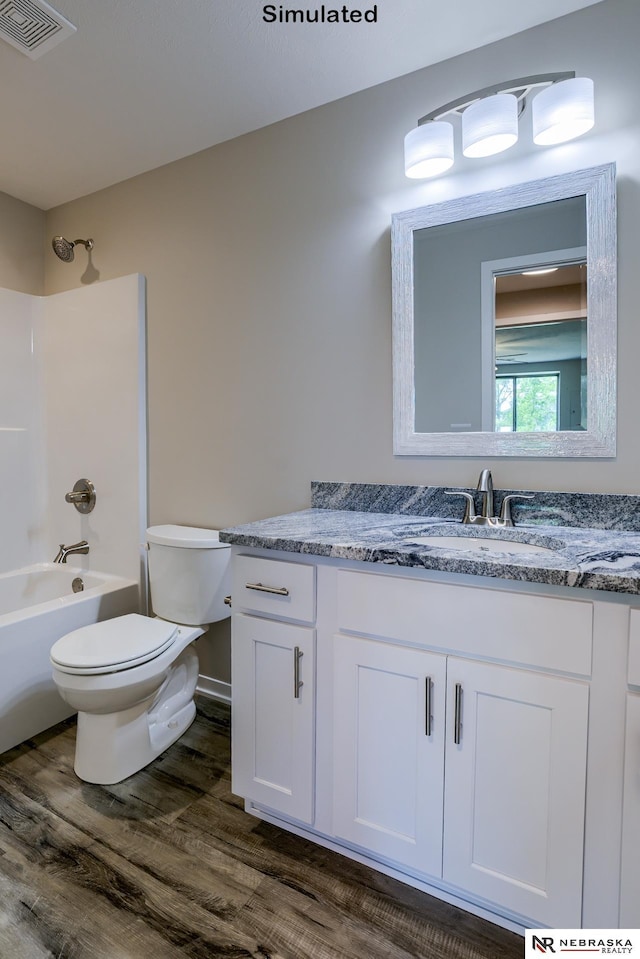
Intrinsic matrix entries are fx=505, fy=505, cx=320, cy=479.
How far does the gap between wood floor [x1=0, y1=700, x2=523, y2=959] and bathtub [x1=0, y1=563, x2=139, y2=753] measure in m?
0.26

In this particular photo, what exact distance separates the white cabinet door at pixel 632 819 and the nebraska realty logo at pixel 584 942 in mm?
31

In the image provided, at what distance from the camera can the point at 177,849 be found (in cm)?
144

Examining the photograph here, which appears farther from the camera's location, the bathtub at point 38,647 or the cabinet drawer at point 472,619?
the bathtub at point 38,647

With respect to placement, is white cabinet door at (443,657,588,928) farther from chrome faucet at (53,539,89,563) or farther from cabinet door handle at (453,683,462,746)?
chrome faucet at (53,539,89,563)

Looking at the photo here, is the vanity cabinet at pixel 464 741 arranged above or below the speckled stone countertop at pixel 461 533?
below

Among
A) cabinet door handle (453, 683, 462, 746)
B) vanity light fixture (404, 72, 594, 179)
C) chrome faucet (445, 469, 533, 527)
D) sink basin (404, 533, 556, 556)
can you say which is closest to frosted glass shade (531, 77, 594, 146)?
vanity light fixture (404, 72, 594, 179)

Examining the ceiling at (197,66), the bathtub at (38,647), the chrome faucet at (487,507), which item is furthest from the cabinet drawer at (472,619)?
the ceiling at (197,66)

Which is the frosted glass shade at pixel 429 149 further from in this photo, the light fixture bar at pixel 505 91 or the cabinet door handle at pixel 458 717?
the cabinet door handle at pixel 458 717

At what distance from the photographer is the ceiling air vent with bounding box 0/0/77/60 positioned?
1449 millimetres

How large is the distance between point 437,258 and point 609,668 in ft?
4.36

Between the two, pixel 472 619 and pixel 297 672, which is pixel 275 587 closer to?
pixel 297 672

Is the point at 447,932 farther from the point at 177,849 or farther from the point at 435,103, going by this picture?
the point at 435,103

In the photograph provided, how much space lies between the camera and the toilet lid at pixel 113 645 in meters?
1.61

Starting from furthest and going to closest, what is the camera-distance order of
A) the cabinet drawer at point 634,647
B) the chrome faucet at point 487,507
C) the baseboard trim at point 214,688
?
the baseboard trim at point 214,688 → the chrome faucet at point 487,507 → the cabinet drawer at point 634,647
